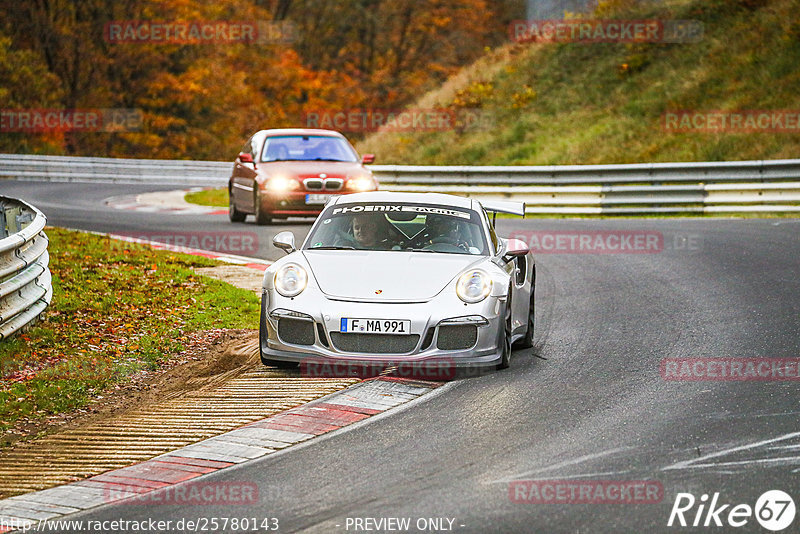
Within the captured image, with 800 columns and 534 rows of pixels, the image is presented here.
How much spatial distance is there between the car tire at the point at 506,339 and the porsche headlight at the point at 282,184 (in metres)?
11.2

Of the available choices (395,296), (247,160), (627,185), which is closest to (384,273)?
(395,296)

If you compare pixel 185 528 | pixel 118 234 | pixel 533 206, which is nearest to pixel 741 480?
pixel 185 528

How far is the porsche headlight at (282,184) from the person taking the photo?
19.7 meters

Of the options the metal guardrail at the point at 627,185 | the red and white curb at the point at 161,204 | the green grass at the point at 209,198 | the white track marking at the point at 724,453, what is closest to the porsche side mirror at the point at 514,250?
the white track marking at the point at 724,453

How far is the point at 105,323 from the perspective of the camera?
11.0 m

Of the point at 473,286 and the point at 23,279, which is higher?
the point at 473,286

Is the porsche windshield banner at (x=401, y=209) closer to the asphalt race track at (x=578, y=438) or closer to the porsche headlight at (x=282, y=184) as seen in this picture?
the asphalt race track at (x=578, y=438)

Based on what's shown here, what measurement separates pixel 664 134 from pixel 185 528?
91.3 ft

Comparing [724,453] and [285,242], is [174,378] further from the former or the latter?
[724,453]

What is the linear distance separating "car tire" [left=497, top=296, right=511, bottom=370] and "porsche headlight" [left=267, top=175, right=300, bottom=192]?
11.2 m

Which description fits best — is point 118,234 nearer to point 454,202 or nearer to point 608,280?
point 608,280

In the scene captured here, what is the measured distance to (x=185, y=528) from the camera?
538 centimetres

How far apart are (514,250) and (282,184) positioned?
35.5 ft

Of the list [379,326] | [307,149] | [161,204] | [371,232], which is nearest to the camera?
[379,326]
